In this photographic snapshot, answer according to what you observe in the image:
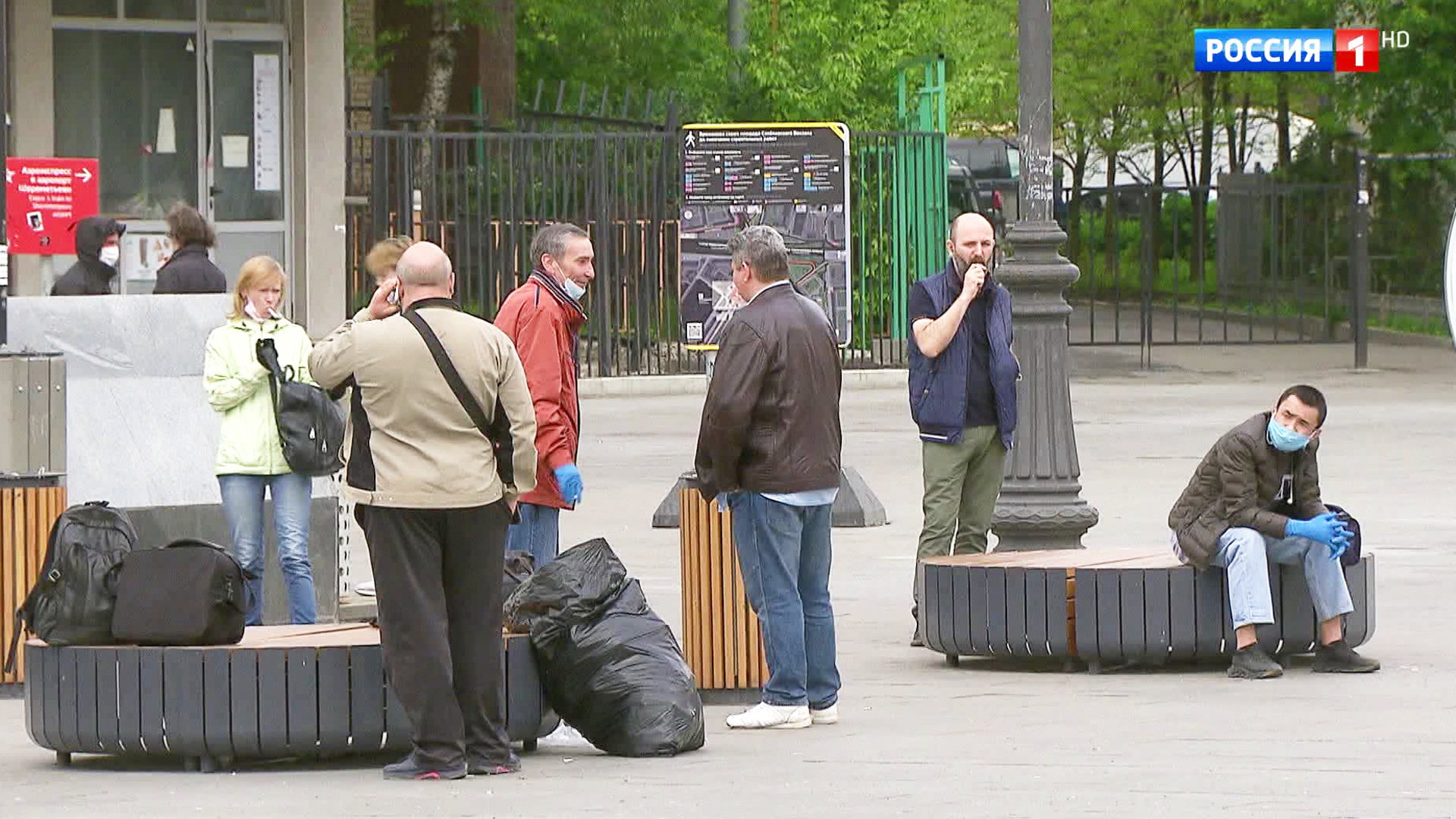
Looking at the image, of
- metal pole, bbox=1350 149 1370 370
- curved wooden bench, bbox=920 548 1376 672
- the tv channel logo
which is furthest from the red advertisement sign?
the tv channel logo

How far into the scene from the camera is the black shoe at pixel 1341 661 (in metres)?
9.39

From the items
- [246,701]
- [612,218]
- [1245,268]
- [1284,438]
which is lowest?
[246,701]

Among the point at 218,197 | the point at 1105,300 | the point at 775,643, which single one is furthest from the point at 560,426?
the point at 1105,300

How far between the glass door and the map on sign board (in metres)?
3.46

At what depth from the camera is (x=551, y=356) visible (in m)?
8.55

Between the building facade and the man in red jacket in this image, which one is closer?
the man in red jacket

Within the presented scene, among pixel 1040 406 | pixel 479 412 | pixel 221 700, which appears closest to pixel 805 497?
pixel 479 412

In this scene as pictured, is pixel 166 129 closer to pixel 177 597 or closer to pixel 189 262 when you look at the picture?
pixel 189 262

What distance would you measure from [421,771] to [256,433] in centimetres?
264

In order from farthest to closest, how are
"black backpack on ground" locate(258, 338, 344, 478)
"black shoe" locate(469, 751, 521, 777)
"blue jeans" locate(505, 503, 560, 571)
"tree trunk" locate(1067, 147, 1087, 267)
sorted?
"tree trunk" locate(1067, 147, 1087, 267) → "black backpack on ground" locate(258, 338, 344, 478) → "blue jeans" locate(505, 503, 560, 571) → "black shoe" locate(469, 751, 521, 777)

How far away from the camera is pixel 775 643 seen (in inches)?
329

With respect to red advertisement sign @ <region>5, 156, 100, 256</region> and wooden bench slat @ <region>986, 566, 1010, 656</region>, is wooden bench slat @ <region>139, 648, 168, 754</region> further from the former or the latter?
red advertisement sign @ <region>5, 156, 100, 256</region>

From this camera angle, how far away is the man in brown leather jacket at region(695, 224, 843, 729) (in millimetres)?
8156

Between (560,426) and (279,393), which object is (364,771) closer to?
(560,426)
